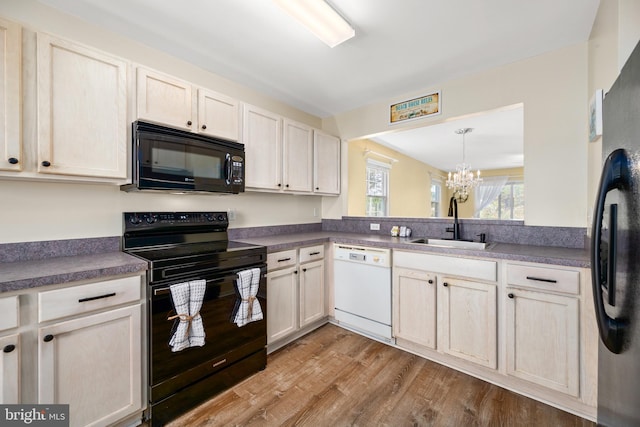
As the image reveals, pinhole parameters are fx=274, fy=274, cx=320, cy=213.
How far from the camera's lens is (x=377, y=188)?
15.8 feet

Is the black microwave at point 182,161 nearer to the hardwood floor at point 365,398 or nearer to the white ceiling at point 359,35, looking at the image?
the white ceiling at point 359,35

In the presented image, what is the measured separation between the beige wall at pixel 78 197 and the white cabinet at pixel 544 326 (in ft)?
7.71

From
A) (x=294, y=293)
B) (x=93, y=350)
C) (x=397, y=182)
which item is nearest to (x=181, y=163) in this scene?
(x=93, y=350)

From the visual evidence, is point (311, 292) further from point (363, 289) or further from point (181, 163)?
point (181, 163)

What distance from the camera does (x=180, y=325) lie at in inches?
61.8

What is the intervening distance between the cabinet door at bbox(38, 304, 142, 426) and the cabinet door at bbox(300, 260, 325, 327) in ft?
4.28

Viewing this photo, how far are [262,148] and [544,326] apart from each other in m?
2.42

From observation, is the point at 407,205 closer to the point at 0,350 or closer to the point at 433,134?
the point at 433,134

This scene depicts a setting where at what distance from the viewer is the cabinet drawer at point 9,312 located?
1.12 m

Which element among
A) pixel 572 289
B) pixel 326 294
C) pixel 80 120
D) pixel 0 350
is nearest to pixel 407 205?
pixel 326 294

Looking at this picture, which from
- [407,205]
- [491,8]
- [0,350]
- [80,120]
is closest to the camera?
[0,350]

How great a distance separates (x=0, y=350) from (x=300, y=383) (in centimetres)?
155

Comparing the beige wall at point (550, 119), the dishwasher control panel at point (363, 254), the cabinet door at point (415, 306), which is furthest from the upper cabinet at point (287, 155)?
the beige wall at point (550, 119)

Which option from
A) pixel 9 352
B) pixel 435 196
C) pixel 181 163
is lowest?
pixel 9 352
